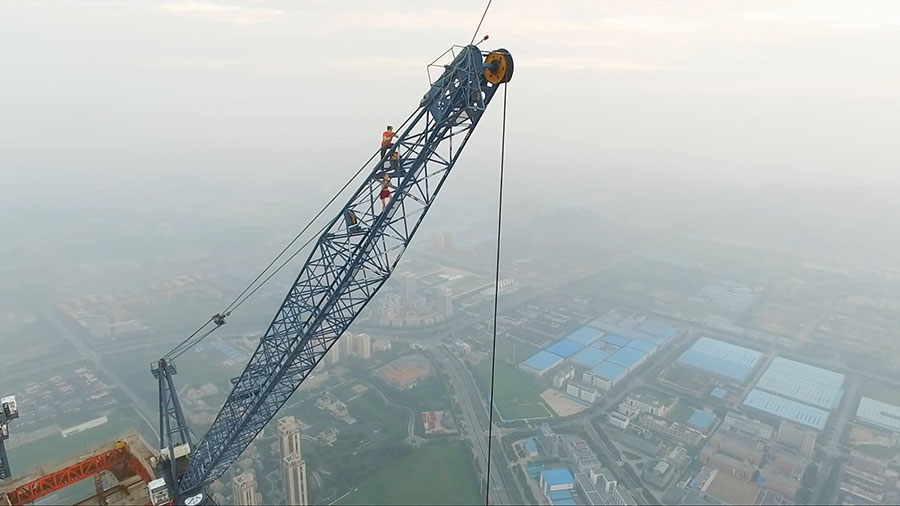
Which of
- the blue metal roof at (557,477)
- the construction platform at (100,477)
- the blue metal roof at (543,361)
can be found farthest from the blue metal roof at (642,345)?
the construction platform at (100,477)

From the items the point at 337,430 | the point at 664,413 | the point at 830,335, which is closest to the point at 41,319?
the point at 337,430

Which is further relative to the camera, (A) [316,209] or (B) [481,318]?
(A) [316,209]

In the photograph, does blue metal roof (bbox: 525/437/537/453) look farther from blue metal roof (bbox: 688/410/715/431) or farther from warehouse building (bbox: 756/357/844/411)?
warehouse building (bbox: 756/357/844/411)

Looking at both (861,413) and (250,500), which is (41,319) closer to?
(250,500)

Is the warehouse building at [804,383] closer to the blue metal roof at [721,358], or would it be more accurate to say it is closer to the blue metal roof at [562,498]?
the blue metal roof at [721,358]

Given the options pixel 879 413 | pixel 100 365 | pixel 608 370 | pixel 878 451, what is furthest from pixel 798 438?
pixel 100 365

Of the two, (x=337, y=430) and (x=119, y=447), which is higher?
(x=119, y=447)

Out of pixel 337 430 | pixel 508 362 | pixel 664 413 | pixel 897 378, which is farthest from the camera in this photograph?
pixel 508 362
